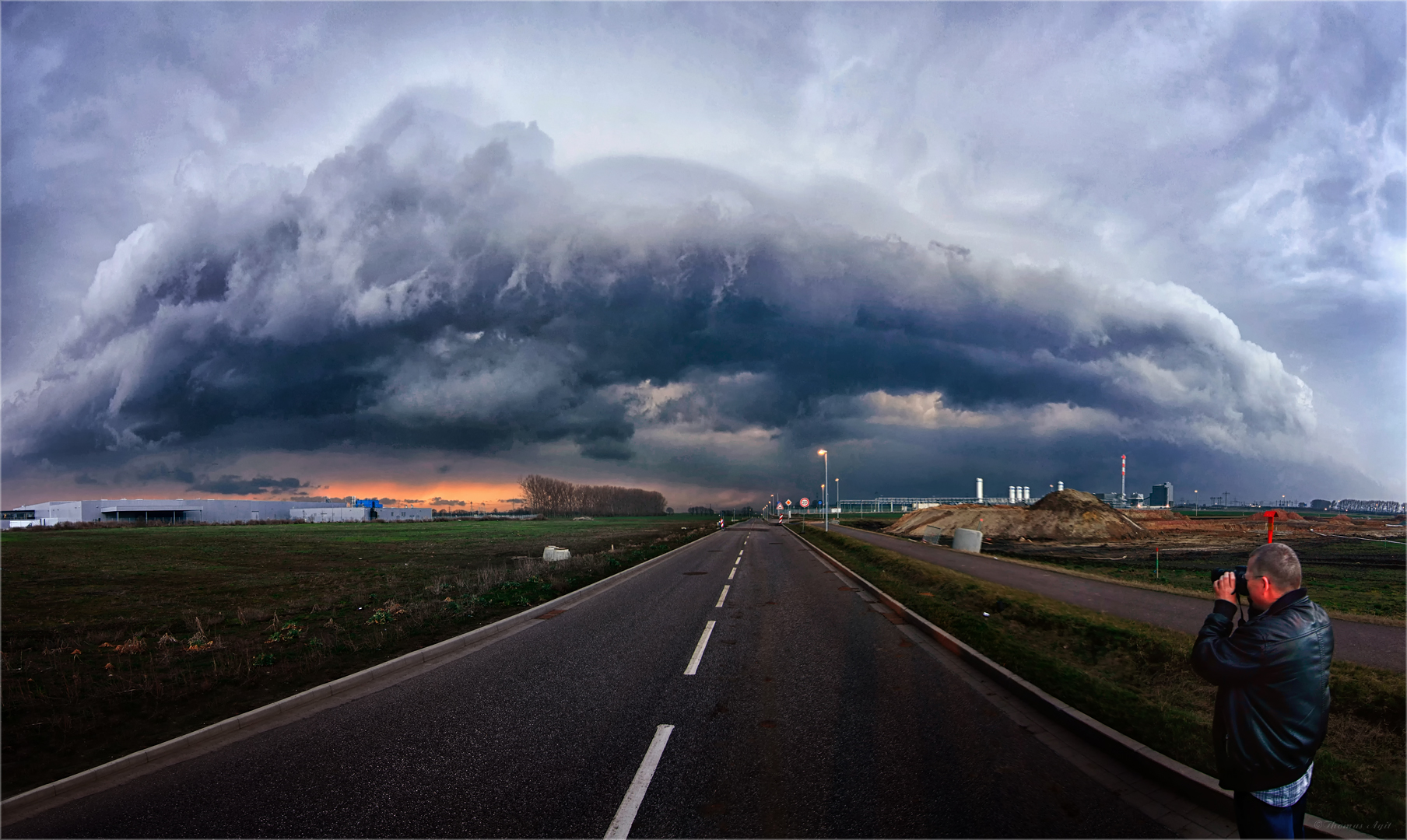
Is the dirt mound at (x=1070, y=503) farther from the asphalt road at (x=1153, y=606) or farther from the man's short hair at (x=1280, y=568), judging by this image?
the man's short hair at (x=1280, y=568)

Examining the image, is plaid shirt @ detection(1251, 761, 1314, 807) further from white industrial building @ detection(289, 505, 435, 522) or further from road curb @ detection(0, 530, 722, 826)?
white industrial building @ detection(289, 505, 435, 522)

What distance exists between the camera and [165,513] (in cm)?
12925

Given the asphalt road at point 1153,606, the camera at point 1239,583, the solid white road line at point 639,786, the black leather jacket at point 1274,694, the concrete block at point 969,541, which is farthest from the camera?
the concrete block at point 969,541

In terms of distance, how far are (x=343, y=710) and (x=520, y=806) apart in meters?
4.09

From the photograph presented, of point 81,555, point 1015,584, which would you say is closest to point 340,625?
point 1015,584

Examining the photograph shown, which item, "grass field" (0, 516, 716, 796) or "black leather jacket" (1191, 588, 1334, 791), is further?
"grass field" (0, 516, 716, 796)

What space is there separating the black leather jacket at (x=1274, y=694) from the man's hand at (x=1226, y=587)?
1.09 ft

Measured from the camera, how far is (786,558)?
2756 cm

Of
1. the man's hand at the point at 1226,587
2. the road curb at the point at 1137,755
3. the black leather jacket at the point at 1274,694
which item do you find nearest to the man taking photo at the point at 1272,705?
the black leather jacket at the point at 1274,694

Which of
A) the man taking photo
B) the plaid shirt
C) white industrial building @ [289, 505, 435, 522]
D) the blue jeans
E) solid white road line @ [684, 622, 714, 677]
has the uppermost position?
the man taking photo

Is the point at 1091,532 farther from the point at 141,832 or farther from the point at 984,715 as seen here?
the point at 141,832

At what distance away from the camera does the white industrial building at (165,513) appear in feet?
409

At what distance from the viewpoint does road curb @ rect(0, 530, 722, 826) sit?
5246mm

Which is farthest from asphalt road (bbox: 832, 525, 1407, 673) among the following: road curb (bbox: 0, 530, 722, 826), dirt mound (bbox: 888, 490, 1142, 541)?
dirt mound (bbox: 888, 490, 1142, 541)
